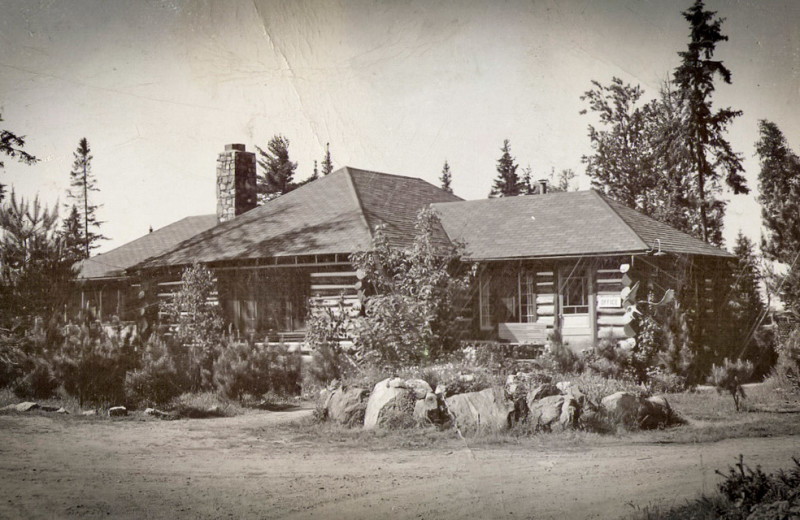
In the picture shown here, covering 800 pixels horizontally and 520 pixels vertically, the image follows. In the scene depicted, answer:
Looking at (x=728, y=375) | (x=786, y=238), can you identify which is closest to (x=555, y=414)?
(x=786, y=238)

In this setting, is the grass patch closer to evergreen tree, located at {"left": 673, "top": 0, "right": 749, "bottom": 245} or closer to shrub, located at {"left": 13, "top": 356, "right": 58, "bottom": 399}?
shrub, located at {"left": 13, "top": 356, "right": 58, "bottom": 399}

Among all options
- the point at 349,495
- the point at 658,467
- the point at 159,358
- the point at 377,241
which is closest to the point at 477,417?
the point at 658,467

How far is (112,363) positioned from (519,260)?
1070cm

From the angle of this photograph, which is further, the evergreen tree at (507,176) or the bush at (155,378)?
the evergreen tree at (507,176)

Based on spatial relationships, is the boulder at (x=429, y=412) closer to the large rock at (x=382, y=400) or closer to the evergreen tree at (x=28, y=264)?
the large rock at (x=382, y=400)

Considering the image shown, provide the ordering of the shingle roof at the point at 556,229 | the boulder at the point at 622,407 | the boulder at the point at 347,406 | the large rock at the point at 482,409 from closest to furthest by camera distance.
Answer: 1. the large rock at the point at 482,409
2. the boulder at the point at 622,407
3. the boulder at the point at 347,406
4. the shingle roof at the point at 556,229

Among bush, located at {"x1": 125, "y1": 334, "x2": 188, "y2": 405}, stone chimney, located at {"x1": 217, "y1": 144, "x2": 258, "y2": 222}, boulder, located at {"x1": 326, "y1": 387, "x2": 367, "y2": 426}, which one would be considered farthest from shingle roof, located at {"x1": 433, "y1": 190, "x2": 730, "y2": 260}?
bush, located at {"x1": 125, "y1": 334, "x2": 188, "y2": 405}

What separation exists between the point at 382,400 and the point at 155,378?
5505 millimetres

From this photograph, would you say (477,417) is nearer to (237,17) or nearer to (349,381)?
(349,381)

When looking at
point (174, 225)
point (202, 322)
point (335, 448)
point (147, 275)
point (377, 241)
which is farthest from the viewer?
point (174, 225)

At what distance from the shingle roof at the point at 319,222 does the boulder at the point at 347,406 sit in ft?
19.5

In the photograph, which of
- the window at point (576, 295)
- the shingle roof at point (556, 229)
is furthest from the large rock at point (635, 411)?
the window at point (576, 295)

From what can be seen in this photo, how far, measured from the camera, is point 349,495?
775 cm

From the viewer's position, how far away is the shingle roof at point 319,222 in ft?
62.5
